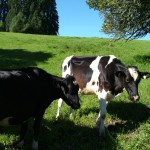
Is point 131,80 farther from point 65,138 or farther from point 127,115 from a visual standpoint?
point 65,138

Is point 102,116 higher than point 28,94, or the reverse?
point 28,94

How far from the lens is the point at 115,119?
480 inches

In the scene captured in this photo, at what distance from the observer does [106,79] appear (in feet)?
36.8

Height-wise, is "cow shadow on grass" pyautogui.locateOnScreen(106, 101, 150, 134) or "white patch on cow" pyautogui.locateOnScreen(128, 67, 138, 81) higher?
"white patch on cow" pyautogui.locateOnScreen(128, 67, 138, 81)

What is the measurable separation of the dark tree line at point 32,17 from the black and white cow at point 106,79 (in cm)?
7017

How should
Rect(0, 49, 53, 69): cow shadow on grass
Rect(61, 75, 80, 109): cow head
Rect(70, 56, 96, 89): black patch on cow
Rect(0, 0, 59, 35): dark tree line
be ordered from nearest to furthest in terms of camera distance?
Rect(61, 75, 80, 109): cow head < Rect(70, 56, 96, 89): black patch on cow < Rect(0, 49, 53, 69): cow shadow on grass < Rect(0, 0, 59, 35): dark tree line

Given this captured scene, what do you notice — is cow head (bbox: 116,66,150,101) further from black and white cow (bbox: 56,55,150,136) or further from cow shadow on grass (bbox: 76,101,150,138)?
cow shadow on grass (bbox: 76,101,150,138)

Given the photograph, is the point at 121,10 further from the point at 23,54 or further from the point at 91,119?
the point at 91,119

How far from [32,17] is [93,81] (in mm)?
78641

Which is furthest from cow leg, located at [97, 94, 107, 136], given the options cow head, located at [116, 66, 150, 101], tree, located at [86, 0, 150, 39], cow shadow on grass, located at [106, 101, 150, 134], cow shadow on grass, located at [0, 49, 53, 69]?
tree, located at [86, 0, 150, 39]

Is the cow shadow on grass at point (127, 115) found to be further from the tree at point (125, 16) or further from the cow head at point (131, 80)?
the tree at point (125, 16)

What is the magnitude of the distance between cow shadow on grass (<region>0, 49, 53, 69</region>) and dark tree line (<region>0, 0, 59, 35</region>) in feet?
169

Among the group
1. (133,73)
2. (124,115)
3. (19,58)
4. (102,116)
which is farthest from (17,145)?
(19,58)

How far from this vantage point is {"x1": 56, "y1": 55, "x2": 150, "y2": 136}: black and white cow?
10969mm
